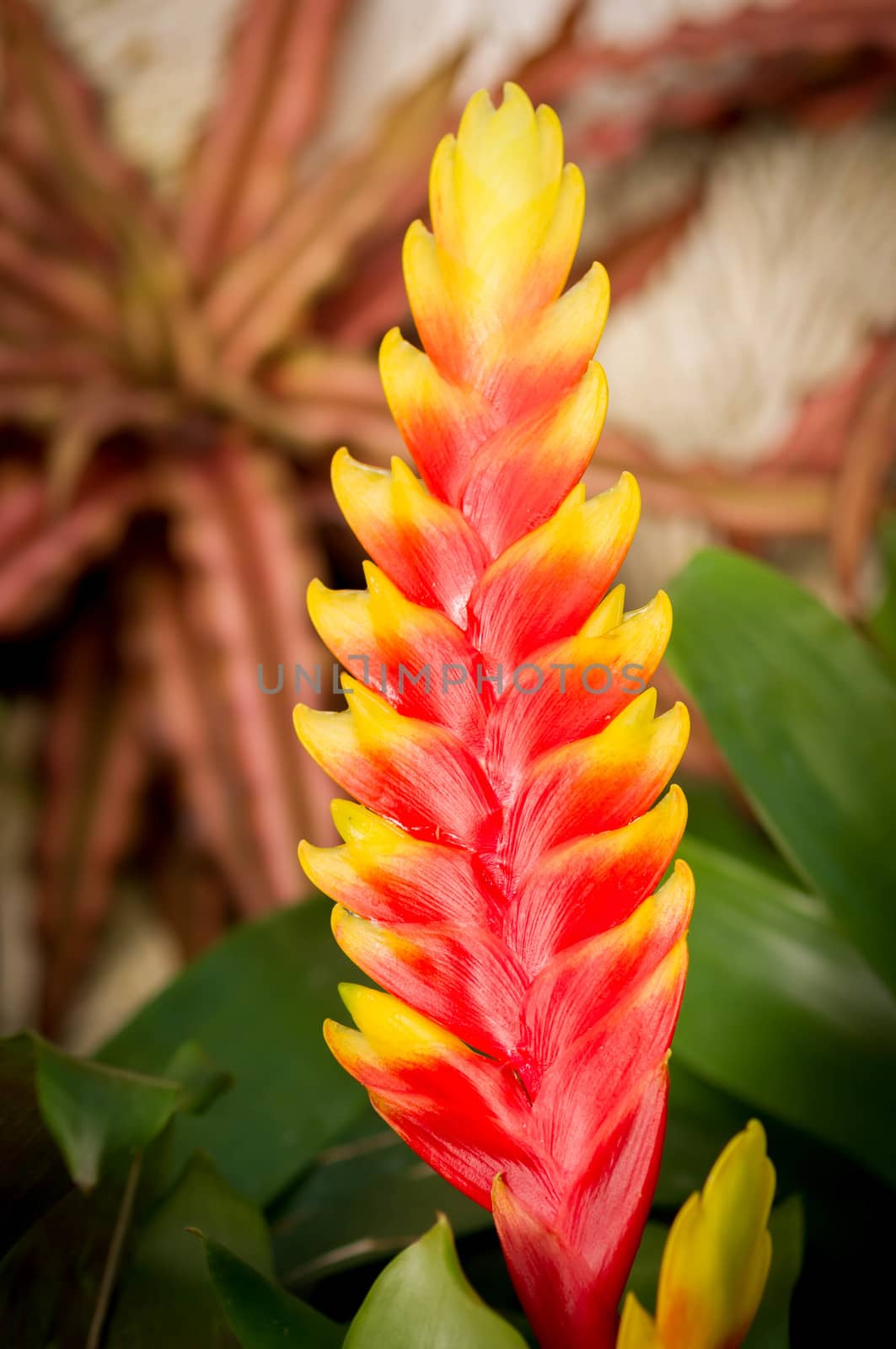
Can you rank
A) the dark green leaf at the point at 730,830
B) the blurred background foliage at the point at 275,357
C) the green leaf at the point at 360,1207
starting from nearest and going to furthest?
the green leaf at the point at 360,1207 → the dark green leaf at the point at 730,830 → the blurred background foliage at the point at 275,357

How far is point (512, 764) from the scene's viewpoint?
0.19 m

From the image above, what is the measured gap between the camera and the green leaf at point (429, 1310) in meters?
0.19

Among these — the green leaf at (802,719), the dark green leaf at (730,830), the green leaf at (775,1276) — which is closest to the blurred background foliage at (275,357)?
the dark green leaf at (730,830)

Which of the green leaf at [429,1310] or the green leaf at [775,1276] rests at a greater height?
the green leaf at [429,1310]

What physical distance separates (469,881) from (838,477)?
2.05 ft

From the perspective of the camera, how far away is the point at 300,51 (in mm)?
876

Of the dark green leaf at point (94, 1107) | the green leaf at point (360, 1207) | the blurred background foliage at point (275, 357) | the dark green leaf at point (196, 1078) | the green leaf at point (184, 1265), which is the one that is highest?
the blurred background foliage at point (275, 357)

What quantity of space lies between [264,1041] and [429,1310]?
0.67 feet

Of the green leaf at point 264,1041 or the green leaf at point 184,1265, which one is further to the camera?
the green leaf at point 264,1041

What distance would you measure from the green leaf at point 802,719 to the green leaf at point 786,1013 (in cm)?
3

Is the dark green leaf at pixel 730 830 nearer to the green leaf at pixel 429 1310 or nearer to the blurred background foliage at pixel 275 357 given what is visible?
the blurred background foliage at pixel 275 357

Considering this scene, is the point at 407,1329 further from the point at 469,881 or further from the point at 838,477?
the point at 838,477

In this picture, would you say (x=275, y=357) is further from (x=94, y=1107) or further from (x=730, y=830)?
(x=94, y=1107)

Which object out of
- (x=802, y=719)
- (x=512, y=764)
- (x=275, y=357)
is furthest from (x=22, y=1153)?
(x=275, y=357)
